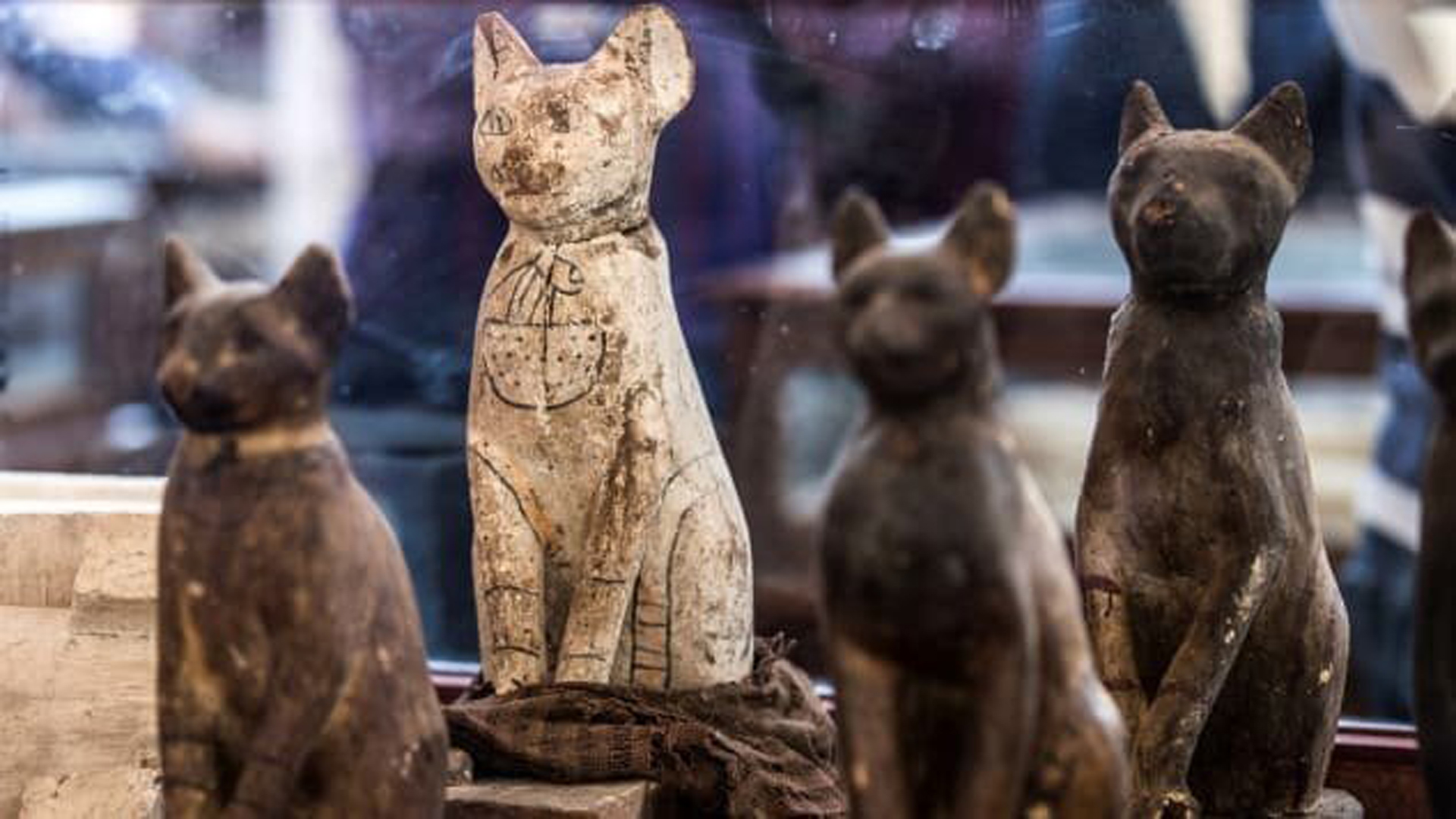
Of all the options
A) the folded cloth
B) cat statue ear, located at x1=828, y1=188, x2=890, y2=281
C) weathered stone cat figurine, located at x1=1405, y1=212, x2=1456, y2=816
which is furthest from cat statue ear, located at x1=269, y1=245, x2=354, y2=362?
weathered stone cat figurine, located at x1=1405, y1=212, x2=1456, y2=816

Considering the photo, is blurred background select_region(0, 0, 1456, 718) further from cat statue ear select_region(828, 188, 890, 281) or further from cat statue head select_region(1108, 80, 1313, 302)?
cat statue ear select_region(828, 188, 890, 281)

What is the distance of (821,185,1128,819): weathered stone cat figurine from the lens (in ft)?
7.32

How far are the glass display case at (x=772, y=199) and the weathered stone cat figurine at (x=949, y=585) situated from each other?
2111 mm

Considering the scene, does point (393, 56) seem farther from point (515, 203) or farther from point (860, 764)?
point (860, 764)

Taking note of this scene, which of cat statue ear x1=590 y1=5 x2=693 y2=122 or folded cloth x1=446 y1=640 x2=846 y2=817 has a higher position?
cat statue ear x1=590 y1=5 x2=693 y2=122

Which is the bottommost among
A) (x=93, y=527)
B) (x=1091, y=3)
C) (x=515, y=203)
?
(x=93, y=527)

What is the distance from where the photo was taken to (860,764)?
7.60ft

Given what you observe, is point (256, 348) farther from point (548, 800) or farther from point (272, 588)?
point (548, 800)

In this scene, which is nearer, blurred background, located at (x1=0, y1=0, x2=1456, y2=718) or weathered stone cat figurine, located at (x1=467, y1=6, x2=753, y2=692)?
weathered stone cat figurine, located at (x1=467, y1=6, x2=753, y2=692)

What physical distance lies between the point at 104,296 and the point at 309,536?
3188 mm

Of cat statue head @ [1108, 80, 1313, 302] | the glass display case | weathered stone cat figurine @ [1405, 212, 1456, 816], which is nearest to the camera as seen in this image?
weathered stone cat figurine @ [1405, 212, 1456, 816]

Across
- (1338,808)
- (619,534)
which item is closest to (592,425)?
(619,534)

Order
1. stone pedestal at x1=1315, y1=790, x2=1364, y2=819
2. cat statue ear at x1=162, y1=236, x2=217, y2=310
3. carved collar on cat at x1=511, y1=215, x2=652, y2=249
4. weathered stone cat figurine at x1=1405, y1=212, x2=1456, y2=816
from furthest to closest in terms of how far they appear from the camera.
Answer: carved collar on cat at x1=511, y1=215, x2=652, y2=249 < stone pedestal at x1=1315, y1=790, x2=1364, y2=819 < cat statue ear at x1=162, y1=236, x2=217, y2=310 < weathered stone cat figurine at x1=1405, y1=212, x2=1456, y2=816

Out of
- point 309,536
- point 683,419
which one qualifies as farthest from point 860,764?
point 683,419
